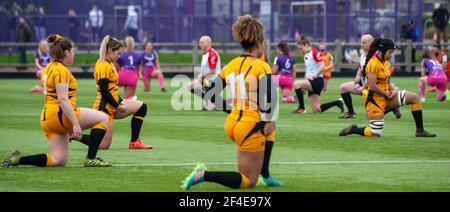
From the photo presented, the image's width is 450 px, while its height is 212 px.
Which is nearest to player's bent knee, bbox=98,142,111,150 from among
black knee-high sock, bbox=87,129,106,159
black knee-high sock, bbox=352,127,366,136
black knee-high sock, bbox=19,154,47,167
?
black knee-high sock, bbox=87,129,106,159

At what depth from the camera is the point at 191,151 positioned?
49.4 ft

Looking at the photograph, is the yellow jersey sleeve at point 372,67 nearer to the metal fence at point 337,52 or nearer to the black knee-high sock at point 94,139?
the black knee-high sock at point 94,139

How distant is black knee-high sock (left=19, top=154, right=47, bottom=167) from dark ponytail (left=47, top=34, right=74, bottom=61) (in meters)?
1.29

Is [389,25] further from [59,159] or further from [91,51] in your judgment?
[59,159]

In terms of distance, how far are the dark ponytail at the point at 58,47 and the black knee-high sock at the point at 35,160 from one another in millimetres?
1286

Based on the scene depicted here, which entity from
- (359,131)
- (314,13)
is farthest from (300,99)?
(314,13)

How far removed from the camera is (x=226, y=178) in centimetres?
1028

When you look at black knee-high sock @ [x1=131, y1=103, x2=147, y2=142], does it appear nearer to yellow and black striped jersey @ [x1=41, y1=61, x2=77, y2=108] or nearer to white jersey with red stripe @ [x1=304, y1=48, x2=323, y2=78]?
yellow and black striped jersey @ [x1=41, y1=61, x2=77, y2=108]

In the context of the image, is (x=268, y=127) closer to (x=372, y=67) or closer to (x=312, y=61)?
(x=372, y=67)

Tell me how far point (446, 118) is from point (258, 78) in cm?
1227

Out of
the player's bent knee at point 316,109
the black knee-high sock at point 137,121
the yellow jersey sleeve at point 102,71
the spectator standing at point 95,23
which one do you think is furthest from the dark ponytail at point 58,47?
the spectator standing at point 95,23

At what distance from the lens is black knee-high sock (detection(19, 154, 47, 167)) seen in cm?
1257

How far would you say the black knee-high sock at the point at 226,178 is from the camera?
10.2 meters

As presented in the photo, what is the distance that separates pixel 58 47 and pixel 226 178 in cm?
351
